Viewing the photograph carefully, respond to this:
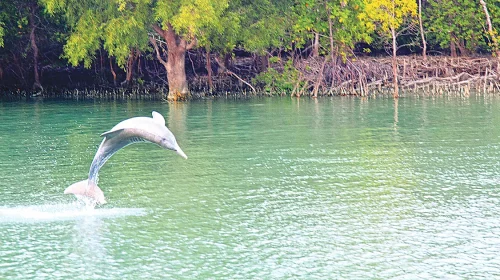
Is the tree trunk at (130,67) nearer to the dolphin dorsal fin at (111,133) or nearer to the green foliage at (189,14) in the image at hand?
the green foliage at (189,14)

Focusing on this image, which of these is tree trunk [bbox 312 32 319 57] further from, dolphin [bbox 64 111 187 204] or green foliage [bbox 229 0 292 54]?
dolphin [bbox 64 111 187 204]

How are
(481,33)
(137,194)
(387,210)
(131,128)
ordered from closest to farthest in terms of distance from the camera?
(131,128), (387,210), (137,194), (481,33)

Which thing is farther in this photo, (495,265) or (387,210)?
(387,210)

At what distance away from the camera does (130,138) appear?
35.4 ft

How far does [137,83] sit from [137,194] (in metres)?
30.2

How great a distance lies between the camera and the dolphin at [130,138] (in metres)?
10.3

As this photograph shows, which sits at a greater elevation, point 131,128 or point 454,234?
point 131,128

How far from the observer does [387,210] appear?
1228 cm

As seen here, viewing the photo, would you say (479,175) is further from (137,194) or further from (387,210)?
(137,194)

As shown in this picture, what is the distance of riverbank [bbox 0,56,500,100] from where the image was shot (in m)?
39.0

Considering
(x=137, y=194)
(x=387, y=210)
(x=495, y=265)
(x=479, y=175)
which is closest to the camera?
(x=495, y=265)

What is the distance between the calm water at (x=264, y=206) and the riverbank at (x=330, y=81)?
15.8 m

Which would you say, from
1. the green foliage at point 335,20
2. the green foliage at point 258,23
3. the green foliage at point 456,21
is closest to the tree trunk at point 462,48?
the green foliage at point 456,21

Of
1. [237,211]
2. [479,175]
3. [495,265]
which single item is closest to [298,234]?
[237,211]
